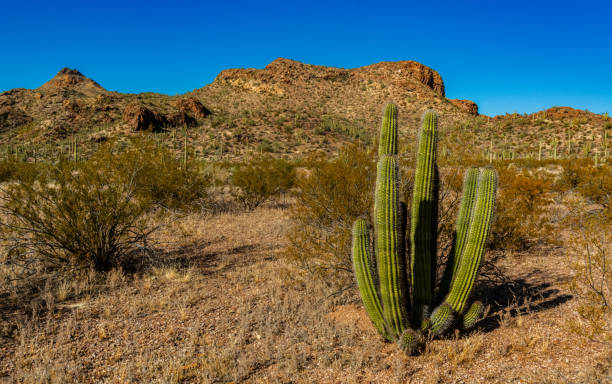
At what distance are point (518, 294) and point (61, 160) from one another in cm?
815

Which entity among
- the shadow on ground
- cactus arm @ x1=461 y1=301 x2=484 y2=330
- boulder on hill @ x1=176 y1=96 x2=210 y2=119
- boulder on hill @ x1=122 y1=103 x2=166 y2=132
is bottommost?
the shadow on ground

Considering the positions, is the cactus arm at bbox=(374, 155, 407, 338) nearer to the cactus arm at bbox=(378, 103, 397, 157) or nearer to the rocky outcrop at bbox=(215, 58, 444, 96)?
the cactus arm at bbox=(378, 103, 397, 157)

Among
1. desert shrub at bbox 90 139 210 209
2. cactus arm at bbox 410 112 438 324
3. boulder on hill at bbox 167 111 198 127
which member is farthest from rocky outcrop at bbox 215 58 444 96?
cactus arm at bbox 410 112 438 324

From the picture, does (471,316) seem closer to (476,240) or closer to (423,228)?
(476,240)

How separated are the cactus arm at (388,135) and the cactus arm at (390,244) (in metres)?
0.74

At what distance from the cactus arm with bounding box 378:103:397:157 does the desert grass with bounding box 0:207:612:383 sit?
226cm

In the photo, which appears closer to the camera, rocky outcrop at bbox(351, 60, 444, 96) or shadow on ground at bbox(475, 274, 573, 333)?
shadow on ground at bbox(475, 274, 573, 333)

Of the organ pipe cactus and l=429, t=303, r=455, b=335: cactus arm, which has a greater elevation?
the organ pipe cactus

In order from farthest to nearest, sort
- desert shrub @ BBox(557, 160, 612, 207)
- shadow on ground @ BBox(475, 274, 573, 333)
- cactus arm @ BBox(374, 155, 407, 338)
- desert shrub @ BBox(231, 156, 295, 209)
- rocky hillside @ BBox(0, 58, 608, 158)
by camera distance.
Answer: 1. rocky hillside @ BBox(0, 58, 608, 158)
2. desert shrub @ BBox(231, 156, 295, 209)
3. desert shrub @ BBox(557, 160, 612, 207)
4. shadow on ground @ BBox(475, 274, 573, 333)
5. cactus arm @ BBox(374, 155, 407, 338)

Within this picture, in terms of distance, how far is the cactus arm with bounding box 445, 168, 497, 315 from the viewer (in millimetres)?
3928

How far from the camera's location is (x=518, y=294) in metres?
5.41

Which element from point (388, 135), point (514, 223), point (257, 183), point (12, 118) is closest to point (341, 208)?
point (388, 135)

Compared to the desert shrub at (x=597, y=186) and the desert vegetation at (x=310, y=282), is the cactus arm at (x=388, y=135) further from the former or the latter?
the desert shrub at (x=597, y=186)

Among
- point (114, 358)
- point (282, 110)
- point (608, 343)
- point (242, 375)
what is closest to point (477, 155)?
point (608, 343)
